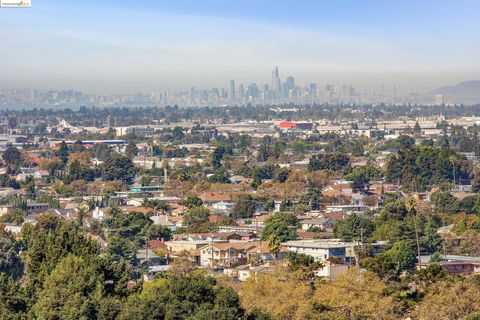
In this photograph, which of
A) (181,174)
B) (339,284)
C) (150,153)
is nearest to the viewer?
(339,284)

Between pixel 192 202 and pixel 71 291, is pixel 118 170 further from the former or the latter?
pixel 71 291

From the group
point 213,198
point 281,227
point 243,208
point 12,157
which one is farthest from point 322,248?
point 12,157

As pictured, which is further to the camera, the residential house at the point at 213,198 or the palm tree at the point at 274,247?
the residential house at the point at 213,198

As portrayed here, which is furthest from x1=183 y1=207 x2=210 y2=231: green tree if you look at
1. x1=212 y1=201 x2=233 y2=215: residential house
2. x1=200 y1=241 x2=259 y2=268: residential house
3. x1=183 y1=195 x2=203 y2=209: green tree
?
x1=200 y1=241 x2=259 y2=268: residential house

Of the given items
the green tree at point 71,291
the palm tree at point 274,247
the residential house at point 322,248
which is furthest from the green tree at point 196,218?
the green tree at point 71,291

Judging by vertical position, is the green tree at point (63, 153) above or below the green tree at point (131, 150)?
above

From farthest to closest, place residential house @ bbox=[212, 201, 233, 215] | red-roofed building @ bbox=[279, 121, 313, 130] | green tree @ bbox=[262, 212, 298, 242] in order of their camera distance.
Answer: red-roofed building @ bbox=[279, 121, 313, 130]
residential house @ bbox=[212, 201, 233, 215]
green tree @ bbox=[262, 212, 298, 242]

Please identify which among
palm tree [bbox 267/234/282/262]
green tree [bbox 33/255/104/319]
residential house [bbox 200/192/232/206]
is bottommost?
residential house [bbox 200/192/232/206]

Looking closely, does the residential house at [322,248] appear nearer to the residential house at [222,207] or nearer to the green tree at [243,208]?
the green tree at [243,208]

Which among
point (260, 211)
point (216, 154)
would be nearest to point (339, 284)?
point (260, 211)

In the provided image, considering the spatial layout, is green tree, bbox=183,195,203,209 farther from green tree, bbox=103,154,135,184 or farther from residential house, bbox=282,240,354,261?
green tree, bbox=103,154,135,184

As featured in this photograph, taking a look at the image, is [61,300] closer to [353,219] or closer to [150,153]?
[353,219]
